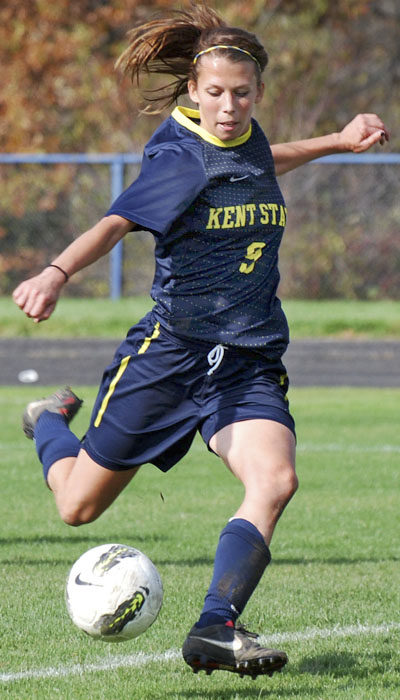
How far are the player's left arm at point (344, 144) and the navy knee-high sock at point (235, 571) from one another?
1469mm

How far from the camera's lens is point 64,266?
3568 millimetres

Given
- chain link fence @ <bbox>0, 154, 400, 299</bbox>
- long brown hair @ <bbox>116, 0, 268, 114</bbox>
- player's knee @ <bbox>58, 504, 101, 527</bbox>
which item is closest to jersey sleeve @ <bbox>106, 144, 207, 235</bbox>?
long brown hair @ <bbox>116, 0, 268, 114</bbox>

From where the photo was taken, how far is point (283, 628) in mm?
4234

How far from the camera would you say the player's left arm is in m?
4.38

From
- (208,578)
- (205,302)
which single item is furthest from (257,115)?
(205,302)

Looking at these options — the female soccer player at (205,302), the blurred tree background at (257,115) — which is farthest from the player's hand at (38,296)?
the blurred tree background at (257,115)

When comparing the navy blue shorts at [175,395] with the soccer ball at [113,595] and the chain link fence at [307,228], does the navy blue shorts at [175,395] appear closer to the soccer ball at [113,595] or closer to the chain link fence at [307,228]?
the soccer ball at [113,595]

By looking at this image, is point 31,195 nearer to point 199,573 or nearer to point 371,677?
point 199,573

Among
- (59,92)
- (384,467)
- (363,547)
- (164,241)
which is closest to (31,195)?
(59,92)

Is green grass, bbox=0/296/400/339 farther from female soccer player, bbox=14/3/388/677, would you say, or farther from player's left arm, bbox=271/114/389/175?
female soccer player, bbox=14/3/388/677

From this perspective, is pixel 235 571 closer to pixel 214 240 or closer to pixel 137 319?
pixel 214 240

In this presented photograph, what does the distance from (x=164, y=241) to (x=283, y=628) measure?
4.86 feet

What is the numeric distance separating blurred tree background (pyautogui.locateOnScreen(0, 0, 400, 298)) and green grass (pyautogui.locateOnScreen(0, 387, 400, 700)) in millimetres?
8276

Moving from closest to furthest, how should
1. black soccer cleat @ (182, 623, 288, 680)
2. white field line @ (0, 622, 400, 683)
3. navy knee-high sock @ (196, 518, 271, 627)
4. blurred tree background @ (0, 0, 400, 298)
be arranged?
black soccer cleat @ (182, 623, 288, 680) < navy knee-high sock @ (196, 518, 271, 627) < white field line @ (0, 622, 400, 683) < blurred tree background @ (0, 0, 400, 298)
